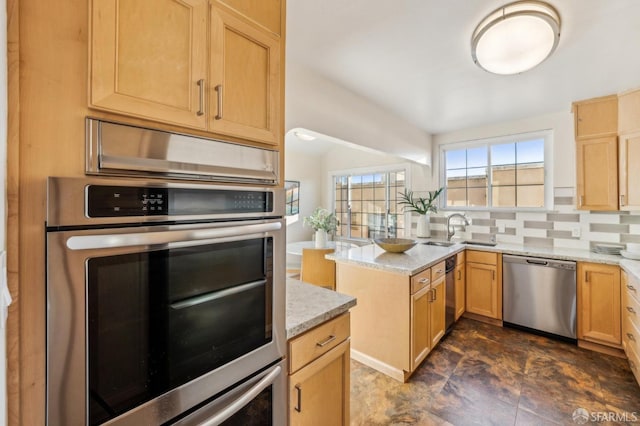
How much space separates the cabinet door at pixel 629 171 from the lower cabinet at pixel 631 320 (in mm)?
645

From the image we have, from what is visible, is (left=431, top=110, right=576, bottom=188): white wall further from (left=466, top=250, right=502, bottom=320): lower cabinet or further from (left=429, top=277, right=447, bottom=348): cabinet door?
(left=429, top=277, right=447, bottom=348): cabinet door

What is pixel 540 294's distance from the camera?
275cm

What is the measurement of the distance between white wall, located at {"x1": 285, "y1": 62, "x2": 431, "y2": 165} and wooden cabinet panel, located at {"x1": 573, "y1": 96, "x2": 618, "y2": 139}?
1.64m

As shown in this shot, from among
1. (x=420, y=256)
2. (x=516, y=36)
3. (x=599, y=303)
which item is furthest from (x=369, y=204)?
(x=516, y=36)

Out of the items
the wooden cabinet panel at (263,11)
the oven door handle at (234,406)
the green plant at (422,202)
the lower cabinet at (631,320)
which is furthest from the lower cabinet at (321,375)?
the green plant at (422,202)

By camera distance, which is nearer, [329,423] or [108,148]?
[108,148]

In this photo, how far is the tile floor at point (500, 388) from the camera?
1732mm

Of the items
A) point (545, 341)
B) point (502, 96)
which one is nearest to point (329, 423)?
point (545, 341)

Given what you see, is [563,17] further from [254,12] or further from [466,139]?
[466,139]

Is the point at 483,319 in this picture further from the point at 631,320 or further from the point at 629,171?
the point at 629,171

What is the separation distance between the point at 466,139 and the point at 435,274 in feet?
7.57

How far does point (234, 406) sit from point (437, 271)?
81.0 inches

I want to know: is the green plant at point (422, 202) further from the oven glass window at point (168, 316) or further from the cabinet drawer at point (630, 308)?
the oven glass window at point (168, 316)

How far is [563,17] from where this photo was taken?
1.55m
